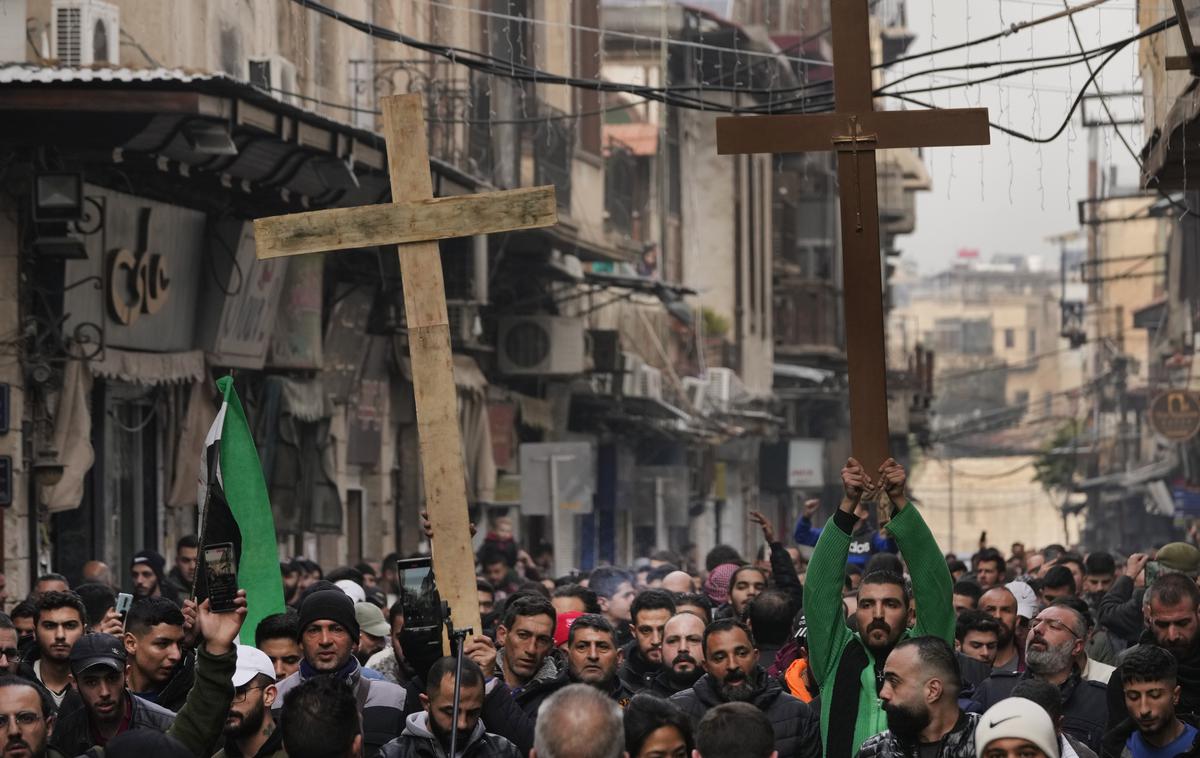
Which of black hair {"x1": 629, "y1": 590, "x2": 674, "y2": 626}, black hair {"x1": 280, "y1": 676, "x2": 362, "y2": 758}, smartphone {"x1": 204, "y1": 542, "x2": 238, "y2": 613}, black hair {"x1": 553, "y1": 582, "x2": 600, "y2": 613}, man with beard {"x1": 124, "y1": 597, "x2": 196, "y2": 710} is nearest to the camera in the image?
black hair {"x1": 280, "y1": 676, "x2": 362, "y2": 758}

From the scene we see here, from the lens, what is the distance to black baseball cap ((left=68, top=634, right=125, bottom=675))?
745cm

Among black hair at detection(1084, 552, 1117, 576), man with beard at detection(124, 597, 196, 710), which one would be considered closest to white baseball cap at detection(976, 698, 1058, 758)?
man with beard at detection(124, 597, 196, 710)

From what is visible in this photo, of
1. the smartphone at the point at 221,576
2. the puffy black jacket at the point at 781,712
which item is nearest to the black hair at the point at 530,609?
the puffy black jacket at the point at 781,712

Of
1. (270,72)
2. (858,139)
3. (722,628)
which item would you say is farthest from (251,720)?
(270,72)

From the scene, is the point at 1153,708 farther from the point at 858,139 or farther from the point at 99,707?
the point at 99,707

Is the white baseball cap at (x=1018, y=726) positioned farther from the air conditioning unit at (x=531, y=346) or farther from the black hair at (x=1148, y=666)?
the air conditioning unit at (x=531, y=346)

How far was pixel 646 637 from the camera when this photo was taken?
393 inches

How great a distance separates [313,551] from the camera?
861 inches

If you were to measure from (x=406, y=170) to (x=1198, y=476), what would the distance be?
42301mm

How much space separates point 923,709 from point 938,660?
0.16 m

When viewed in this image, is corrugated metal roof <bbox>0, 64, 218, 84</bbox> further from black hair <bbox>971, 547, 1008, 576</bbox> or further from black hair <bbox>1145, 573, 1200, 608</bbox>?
black hair <bbox>1145, 573, 1200, 608</bbox>

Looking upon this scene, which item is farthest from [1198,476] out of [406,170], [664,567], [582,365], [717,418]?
[406,170]

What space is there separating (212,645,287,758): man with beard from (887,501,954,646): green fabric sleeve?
84.4 inches

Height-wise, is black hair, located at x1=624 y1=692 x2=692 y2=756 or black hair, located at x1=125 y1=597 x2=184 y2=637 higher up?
black hair, located at x1=125 y1=597 x2=184 y2=637
